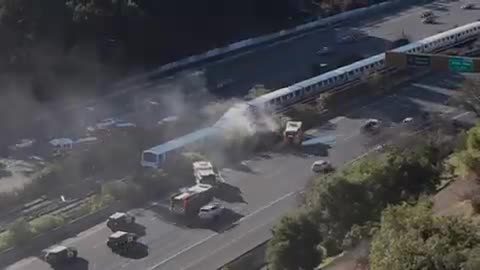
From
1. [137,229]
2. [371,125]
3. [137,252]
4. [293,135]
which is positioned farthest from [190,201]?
[371,125]

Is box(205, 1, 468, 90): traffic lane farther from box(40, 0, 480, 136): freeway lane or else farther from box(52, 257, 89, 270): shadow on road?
box(52, 257, 89, 270): shadow on road

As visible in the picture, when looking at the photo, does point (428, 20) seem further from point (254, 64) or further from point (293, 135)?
point (293, 135)

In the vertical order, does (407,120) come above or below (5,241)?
below

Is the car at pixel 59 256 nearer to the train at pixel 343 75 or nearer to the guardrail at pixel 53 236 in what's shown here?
the guardrail at pixel 53 236

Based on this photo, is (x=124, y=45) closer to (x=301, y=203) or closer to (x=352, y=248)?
(x=301, y=203)

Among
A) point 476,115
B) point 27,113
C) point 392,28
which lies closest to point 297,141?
point 476,115

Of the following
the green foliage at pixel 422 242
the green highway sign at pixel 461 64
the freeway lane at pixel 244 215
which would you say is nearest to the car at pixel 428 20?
the freeway lane at pixel 244 215
